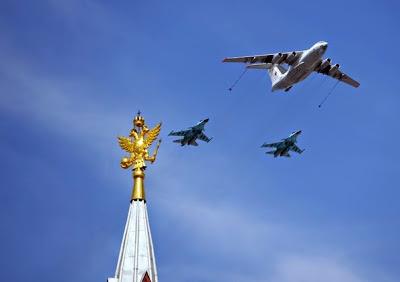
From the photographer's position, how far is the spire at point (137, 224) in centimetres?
Result: 9206

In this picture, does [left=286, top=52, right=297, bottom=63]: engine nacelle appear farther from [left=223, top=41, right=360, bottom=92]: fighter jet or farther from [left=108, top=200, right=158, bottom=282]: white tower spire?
[left=108, top=200, right=158, bottom=282]: white tower spire

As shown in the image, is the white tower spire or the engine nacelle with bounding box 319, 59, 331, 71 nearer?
the white tower spire

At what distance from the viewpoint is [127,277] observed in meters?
91.6

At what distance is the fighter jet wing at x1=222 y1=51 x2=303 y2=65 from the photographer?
114 meters

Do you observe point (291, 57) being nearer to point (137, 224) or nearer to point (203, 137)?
point (203, 137)

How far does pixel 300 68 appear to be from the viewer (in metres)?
112

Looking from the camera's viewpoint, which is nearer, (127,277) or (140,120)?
(127,277)

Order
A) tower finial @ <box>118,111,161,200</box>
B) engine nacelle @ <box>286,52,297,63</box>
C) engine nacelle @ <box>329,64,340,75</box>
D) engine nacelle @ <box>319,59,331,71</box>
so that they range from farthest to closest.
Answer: engine nacelle @ <box>329,64,340,75</box>
engine nacelle @ <box>319,59,331,71</box>
engine nacelle @ <box>286,52,297,63</box>
tower finial @ <box>118,111,161,200</box>

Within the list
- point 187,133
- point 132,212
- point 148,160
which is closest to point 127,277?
point 132,212

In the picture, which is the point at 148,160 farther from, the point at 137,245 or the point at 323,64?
the point at 323,64

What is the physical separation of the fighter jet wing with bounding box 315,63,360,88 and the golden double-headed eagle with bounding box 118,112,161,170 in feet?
83.1

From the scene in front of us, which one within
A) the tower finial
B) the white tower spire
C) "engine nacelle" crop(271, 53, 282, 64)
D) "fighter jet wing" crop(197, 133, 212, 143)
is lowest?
the white tower spire

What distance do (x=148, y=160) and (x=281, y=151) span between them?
27.6 m

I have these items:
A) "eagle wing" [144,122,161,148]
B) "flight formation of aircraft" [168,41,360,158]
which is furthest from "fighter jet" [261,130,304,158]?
"eagle wing" [144,122,161,148]
